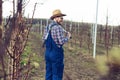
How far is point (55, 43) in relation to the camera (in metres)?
4.52

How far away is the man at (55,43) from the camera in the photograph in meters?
4.46

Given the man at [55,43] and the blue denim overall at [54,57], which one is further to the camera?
the blue denim overall at [54,57]

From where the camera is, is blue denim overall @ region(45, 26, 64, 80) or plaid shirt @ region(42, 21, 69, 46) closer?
plaid shirt @ region(42, 21, 69, 46)

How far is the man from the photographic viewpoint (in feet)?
14.6

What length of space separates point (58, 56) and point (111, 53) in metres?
2.01

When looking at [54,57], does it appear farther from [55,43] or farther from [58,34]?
[58,34]

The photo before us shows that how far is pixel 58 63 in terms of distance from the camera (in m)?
4.63

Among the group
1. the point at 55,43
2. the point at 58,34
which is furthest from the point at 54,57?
the point at 58,34

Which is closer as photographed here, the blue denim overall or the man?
the man

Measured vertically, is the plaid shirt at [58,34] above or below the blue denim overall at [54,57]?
above

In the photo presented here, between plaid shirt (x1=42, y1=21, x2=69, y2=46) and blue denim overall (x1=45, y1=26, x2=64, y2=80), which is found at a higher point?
plaid shirt (x1=42, y1=21, x2=69, y2=46)

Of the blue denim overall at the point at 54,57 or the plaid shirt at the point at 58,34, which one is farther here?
the blue denim overall at the point at 54,57

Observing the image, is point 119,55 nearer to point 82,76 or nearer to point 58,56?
point 58,56

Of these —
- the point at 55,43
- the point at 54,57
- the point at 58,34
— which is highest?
the point at 58,34
